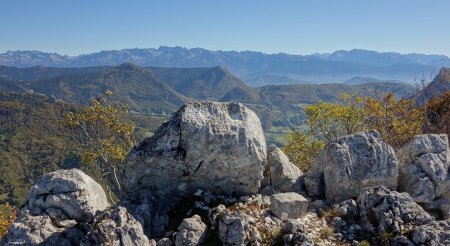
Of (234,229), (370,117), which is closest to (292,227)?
(234,229)

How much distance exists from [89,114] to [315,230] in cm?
2862

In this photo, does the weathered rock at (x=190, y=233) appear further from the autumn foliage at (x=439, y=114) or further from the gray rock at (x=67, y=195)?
the autumn foliage at (x=439, y=114)

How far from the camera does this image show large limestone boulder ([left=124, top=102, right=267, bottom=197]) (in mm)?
21266

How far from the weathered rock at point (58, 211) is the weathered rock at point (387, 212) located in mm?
13166

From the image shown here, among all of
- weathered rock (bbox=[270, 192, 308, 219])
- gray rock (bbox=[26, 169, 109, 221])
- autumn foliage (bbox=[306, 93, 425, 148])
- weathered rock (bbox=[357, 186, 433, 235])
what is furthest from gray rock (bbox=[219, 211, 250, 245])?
autumn foliage (bbox=[306, 93, 425, 148])

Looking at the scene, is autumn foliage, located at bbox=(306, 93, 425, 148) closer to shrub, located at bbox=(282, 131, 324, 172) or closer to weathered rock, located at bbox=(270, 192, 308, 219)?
shrub, located at bbox=(282, 131, 324, 172)

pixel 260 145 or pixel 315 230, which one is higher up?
pixel 260 145

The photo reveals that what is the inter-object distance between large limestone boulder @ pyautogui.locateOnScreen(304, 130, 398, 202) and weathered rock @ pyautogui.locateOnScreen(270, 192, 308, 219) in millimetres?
3297

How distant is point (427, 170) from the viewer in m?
21.6

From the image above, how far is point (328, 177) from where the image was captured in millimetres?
22047

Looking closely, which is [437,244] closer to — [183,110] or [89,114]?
[183,110]

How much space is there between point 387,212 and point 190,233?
30.0 ft

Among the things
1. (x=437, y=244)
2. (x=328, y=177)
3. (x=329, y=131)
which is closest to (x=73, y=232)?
(x=328, y=177)

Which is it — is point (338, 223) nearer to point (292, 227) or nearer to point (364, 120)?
point (292, 227)
